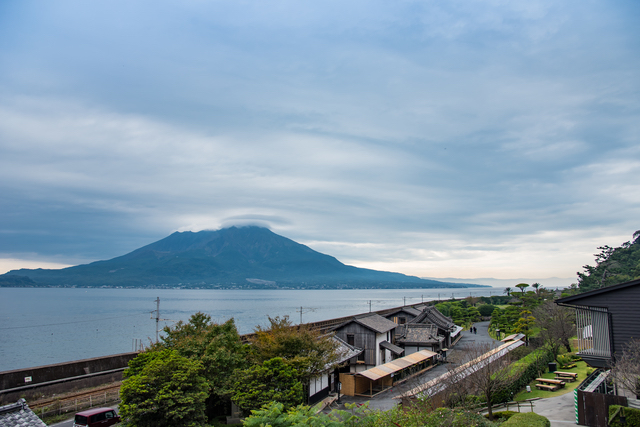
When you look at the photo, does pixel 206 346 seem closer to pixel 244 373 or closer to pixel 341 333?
pixel 244 373

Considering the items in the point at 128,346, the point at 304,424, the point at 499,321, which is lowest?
the point at 128,346

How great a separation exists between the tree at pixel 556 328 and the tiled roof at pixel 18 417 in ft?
123

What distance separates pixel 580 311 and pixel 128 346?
258ft

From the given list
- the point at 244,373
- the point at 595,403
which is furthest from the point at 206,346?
the point at 595,403

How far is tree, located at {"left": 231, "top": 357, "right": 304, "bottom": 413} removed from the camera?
67.7ft

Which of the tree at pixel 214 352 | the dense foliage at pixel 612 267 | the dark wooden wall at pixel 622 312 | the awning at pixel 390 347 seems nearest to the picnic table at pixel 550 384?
the dark wooden wall at pixel 622 312

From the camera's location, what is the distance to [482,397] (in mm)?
23078

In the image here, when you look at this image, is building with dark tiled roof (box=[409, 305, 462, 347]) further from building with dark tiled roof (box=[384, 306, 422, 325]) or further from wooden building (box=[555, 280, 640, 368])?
wooden building (box=[555, 280, 640, 368])

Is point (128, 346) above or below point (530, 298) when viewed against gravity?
below

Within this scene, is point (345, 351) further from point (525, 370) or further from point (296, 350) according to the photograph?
point (525, 370)

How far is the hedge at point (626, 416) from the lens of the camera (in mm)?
15523

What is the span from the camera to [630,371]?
15.3 meters

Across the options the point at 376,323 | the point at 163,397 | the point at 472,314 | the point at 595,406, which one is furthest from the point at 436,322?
the point at 163,397

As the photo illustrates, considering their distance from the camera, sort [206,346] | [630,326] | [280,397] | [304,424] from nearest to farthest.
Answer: [304,424]
[630,326]
[280,397]
[206,346]
